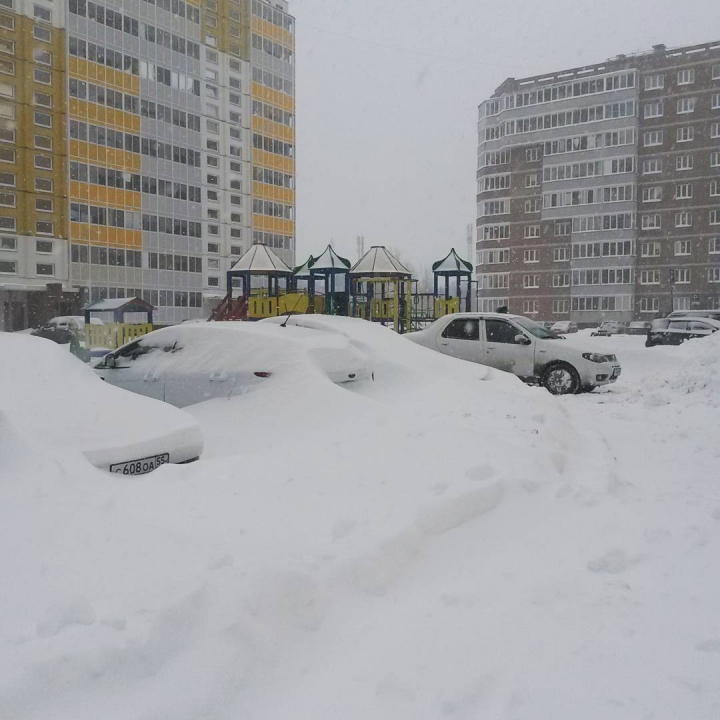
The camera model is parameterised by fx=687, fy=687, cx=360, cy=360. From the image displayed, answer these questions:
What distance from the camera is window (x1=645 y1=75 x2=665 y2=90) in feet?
207

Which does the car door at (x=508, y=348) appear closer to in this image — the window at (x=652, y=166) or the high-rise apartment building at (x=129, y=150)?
the high-rise apartment building at (x=129, y=150)

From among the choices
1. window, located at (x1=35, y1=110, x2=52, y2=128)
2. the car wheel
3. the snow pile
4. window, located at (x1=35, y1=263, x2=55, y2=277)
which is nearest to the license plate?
the snow pile

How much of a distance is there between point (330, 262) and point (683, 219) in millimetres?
48541

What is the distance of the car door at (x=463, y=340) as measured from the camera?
1427 cm

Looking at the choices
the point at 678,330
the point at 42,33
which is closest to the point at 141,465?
the point at 678,330

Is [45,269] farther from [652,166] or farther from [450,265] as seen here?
[652,166]

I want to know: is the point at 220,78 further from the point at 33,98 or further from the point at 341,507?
the point at 341,507

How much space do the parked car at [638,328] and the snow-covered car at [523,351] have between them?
152 feet

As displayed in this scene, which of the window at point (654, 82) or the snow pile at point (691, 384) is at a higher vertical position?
the window at point (654, 82)

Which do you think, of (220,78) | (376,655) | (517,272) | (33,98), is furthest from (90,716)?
(517,272)

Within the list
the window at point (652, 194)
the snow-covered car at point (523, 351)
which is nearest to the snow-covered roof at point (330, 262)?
the snow-covered car at point (523, 351)

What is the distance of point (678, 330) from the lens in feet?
92.5

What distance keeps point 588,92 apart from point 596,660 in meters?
70.8

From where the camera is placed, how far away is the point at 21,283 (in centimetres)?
4631
